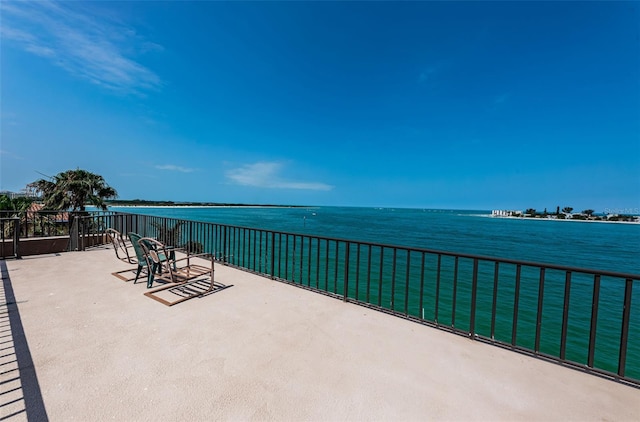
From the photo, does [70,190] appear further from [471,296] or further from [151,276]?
[471,296]

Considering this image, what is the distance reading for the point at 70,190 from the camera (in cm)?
1090

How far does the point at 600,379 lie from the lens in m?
2.04

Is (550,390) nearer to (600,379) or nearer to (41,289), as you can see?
(600,379)

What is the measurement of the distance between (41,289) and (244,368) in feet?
11.8

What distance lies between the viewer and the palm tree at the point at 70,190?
10.7m

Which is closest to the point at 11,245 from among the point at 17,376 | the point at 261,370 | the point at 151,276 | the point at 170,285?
the point at 151,276

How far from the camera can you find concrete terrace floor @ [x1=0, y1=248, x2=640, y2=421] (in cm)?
163

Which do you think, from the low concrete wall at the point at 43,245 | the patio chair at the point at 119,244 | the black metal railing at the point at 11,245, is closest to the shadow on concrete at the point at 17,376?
the patio chair at the point at 119,244

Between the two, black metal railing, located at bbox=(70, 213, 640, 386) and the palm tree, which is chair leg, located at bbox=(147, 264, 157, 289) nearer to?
black metal railing, located at bbox=(70, 213, 640, 386)

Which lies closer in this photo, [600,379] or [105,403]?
[105,403]

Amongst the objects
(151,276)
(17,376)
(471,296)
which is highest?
(151,276)

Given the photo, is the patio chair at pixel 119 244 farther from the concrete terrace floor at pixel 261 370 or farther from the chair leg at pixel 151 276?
the concrete terrace floor at pixel 261 370

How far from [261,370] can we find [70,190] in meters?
13.8

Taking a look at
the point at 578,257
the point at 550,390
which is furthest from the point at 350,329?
the point at 578,257
